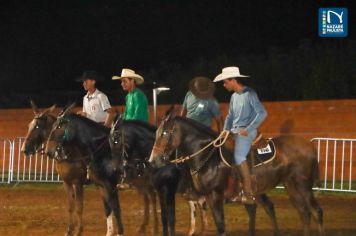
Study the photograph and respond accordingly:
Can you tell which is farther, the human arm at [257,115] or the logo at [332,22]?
the logo at [332,22]

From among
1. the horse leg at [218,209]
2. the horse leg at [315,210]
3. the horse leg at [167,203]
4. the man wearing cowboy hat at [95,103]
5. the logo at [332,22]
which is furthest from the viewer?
the logo at [332,22]

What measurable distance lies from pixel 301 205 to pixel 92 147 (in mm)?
3496

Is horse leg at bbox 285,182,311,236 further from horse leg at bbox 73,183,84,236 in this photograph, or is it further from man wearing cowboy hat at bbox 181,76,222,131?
horse leg at bbox 73,183,84,236

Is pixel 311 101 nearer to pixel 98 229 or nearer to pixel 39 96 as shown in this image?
pixel 98 229

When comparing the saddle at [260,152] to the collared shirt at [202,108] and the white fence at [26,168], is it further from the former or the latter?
the white fence at [26,168]

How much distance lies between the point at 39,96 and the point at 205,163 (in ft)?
73.5

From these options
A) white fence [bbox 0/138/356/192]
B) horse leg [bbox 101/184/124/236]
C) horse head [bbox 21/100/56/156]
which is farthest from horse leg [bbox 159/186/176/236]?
white fence [bbox 0/138/356/192]

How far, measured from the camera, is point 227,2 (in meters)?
35.2

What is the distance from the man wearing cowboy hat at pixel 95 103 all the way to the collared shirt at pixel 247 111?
2718 mm

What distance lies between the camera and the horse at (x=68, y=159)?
13117 millimetres

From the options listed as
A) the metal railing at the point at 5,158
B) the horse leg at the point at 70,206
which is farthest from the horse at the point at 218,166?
the metal railing at the point at 5,158

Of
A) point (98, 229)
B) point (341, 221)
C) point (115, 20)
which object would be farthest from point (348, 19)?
point (98, 229)

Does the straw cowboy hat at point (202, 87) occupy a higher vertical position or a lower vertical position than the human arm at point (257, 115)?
higher

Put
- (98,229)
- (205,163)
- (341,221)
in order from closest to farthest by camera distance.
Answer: (205,163), (98,229), (341,221)
